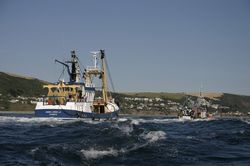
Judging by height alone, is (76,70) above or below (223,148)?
above

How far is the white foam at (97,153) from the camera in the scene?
26492 millimetres

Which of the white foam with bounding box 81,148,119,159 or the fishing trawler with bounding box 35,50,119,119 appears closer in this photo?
the white foam with bounding box 81,148,119,159

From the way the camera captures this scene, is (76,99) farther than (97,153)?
Yes

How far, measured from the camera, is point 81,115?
97688 millimetres

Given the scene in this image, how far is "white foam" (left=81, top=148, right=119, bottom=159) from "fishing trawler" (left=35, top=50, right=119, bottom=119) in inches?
2582

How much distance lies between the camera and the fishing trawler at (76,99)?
3740 inches

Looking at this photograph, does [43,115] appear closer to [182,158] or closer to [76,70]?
[76,70]

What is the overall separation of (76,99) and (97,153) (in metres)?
74.1

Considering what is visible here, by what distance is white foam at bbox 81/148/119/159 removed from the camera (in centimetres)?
2649

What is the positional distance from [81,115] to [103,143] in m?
65.3

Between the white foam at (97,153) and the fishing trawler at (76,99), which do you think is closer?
the white foam at (97,153)

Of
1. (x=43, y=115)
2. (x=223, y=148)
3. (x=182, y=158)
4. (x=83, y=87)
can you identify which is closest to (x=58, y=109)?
(x=43, y=115)

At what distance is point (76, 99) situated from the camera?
332 ft

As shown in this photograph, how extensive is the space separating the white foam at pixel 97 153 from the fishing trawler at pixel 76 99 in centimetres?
6558
